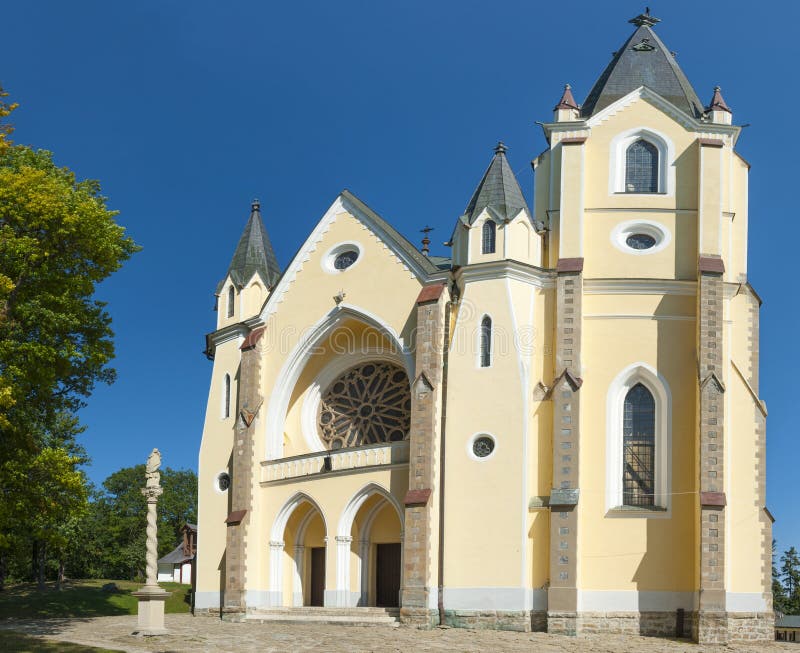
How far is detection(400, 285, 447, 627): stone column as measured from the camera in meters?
31.4

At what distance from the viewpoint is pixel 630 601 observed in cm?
3072

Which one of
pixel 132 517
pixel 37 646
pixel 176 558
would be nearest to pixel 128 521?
pixel 132 517

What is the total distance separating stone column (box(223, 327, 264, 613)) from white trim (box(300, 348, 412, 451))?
1826mm

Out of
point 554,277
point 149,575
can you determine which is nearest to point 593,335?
point 554,277

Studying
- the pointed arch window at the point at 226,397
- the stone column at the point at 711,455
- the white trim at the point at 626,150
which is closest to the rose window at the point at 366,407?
the pointed arch window at the point at 226,397

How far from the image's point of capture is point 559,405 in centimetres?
3170

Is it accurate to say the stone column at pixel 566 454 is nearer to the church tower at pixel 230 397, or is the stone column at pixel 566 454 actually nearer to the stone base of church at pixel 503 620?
the stone base of church at pixel 503 620

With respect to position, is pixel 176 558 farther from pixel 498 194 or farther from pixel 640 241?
pixel 640 241

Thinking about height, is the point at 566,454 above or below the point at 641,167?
below

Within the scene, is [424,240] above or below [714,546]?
above

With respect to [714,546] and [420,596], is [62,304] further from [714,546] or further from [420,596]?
[714,546]

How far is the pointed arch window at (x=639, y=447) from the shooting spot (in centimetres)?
3195

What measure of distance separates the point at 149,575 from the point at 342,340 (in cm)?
1294

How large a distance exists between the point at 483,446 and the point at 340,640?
295 inches
